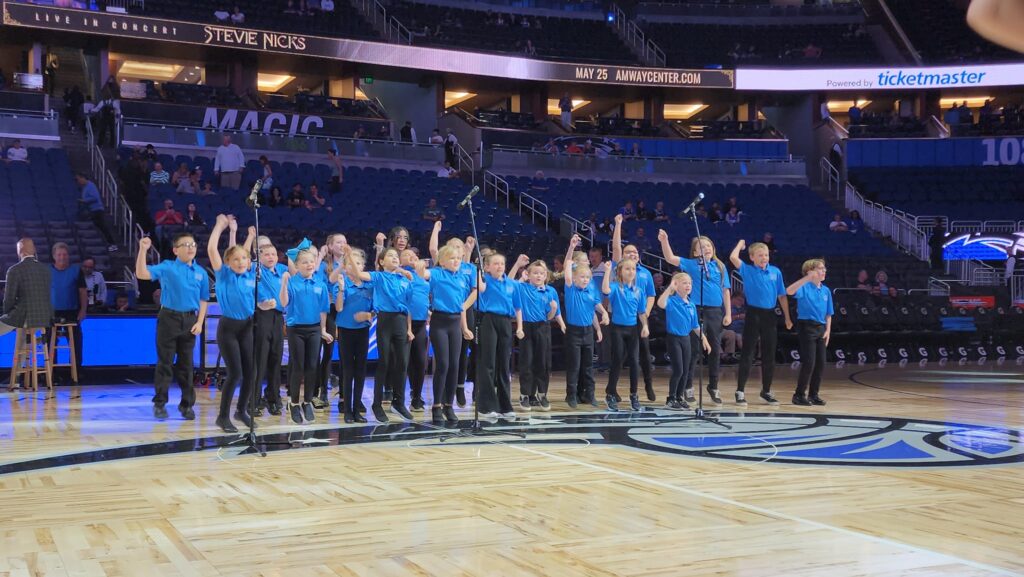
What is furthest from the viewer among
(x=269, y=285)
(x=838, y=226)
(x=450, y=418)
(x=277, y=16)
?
(x=277, y=16)

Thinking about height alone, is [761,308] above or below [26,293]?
below

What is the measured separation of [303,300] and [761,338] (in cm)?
465

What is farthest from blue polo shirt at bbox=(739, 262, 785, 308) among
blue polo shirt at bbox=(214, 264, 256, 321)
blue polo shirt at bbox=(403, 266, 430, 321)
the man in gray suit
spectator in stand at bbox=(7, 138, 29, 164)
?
spectator in stand at bbox=(7, 138, 29, 164)

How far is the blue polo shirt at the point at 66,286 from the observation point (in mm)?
11875

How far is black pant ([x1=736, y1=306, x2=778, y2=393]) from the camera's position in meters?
10.2

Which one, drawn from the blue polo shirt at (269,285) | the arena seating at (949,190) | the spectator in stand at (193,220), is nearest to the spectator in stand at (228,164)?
the spectator in stand at (193,220)

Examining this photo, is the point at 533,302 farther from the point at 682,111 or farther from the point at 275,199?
the point at 682,111

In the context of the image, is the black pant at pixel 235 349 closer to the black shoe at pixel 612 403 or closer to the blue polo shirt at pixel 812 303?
the black shoe at pixel 612 403

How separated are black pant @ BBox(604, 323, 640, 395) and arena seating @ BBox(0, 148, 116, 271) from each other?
8.40 metres

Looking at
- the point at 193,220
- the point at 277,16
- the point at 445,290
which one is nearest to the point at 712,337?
the point at 445,290

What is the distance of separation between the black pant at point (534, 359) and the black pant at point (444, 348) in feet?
5.43

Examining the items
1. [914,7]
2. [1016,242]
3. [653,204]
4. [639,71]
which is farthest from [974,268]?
[914,7]

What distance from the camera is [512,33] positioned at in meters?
30.2

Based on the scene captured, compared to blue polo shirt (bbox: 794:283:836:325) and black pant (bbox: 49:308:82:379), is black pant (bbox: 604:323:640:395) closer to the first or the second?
blue polo shirt (bbox: 794:283:836:325)
